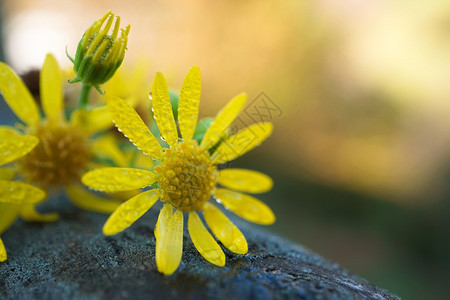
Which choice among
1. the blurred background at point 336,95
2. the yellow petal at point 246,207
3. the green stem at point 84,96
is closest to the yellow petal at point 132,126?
the yellow petal at point 246,207

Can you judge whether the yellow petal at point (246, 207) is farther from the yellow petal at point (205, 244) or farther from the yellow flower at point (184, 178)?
the yellow petal at point (205, 244)

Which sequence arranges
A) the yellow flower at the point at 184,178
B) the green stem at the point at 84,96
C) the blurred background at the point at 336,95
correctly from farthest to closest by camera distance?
the blurred background at the point at 336,95 < the green stem at the point at 84,96 < the yellow flower at the point at 184,178

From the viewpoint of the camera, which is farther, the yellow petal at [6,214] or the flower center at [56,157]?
the flower center at [56,157]

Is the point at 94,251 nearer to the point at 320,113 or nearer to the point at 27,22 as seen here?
the point at 320,113

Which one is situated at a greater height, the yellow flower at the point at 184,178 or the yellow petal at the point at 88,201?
the yellow flower at the point at 184,178

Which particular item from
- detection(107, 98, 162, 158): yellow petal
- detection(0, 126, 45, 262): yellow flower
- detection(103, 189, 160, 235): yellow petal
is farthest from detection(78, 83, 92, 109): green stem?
detection(103, 189, 160, 235): yellow petal

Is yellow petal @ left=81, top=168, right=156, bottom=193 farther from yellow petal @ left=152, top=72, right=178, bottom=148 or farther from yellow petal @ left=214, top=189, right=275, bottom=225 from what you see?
yellow petal @ left=214, top=189, right=275, bottom=225

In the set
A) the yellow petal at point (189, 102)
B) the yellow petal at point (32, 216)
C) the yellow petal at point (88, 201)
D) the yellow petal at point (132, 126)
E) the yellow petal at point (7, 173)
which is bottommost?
the yellow petal at point (32, 216)
